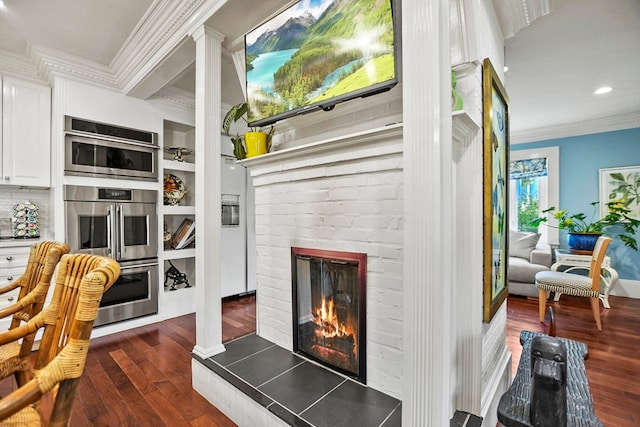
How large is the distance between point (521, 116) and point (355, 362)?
4495mm

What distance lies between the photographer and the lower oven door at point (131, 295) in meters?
2.93

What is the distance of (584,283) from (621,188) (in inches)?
93.4

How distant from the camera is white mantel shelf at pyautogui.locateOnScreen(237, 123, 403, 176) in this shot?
1.39m

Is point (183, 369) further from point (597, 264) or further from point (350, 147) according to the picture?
point (597, 264)

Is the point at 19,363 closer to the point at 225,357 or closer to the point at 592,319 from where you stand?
the point at 225,357

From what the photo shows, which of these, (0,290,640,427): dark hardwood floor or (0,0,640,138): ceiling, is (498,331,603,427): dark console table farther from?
(0,0,640,138): ceiling

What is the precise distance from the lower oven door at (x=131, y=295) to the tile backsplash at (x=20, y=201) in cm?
96

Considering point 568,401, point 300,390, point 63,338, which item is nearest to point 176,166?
point 63,338

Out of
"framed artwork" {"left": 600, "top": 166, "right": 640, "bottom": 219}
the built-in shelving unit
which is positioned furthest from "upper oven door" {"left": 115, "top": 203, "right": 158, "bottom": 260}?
"framed artwork" {"left": 600, "top": 166, "right": 640, "bottom": 219}

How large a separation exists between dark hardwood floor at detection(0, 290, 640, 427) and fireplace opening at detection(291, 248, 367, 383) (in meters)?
0.66

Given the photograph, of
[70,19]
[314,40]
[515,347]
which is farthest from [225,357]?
[70,19]

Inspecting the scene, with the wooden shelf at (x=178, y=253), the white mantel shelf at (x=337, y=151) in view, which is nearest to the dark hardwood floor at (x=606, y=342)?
the white mantel shelf at (x=337, y=151)

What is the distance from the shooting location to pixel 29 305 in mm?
1316

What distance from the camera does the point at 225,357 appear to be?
6.18 ft
